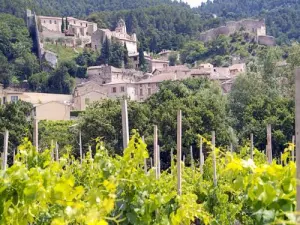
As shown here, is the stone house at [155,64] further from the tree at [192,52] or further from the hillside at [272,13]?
the hillside at [272,13]

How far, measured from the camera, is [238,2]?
167625 millimetres

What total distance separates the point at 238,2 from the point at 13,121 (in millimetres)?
150377

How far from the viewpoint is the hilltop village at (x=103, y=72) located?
52.4m

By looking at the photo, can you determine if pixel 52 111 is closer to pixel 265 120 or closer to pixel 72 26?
pixel 265 120

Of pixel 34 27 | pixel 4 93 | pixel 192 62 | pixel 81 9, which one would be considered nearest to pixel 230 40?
pixel 192 62

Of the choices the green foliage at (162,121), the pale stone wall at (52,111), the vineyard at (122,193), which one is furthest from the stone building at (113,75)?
the vineyard at (122,193)

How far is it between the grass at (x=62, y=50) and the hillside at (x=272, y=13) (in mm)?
34211

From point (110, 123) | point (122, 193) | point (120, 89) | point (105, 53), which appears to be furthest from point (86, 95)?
point (122, 193)

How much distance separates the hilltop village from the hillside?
76.9ft

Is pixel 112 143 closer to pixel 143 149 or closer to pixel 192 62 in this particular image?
pixel 143 149

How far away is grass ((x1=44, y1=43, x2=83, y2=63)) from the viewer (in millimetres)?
79812

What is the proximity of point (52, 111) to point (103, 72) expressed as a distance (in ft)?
78.3

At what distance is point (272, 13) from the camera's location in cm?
13000

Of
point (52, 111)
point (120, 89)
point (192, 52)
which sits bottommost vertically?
point (52, 111)
